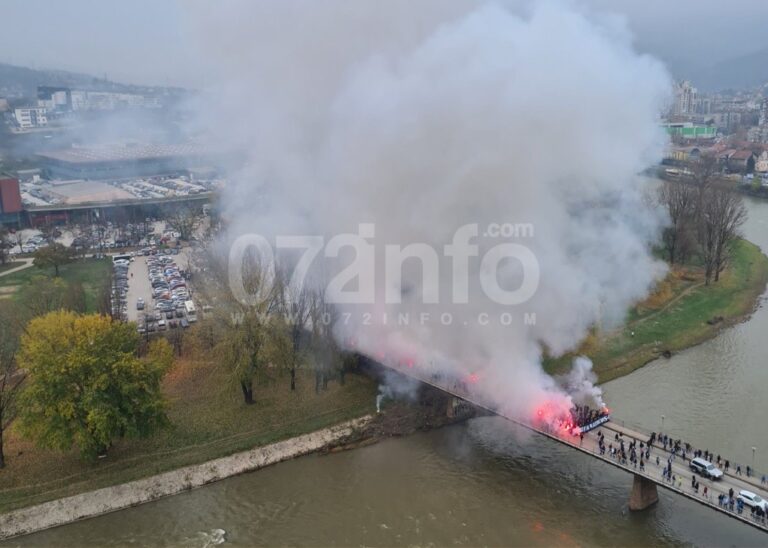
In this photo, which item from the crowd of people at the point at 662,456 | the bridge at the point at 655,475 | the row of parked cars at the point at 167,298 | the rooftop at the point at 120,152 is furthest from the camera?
the rooftop at the point at 120,152

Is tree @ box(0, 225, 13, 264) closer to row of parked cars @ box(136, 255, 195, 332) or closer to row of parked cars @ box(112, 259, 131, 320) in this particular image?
row of parked cars @ box(112, 259, 131, 320)

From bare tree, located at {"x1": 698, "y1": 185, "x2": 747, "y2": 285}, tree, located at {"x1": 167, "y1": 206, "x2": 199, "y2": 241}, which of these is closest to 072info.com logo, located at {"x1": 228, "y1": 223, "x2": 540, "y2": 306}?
bare tree, located at {"x1": 698, "y1": 185, "x2": 747, "y2": 285}

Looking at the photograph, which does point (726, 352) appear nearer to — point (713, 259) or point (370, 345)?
point (713, 259)

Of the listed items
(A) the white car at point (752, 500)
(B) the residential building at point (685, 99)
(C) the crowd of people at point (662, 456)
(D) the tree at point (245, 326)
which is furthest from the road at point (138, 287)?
(B) the residential building at point (685, 99)

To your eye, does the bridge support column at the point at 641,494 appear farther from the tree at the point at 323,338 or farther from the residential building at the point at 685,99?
the residential building at the point at 685,99

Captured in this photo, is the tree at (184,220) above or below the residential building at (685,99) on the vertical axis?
below

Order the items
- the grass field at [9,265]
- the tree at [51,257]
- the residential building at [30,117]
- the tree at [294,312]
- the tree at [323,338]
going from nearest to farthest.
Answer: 1. the tree at [323,338]
2. the tree at [294,312]
3. the tree at [51,257]
4. the grass field at [9,265]
5. the residential building at [30,117]

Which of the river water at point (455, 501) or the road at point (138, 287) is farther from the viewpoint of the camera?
the road at point (138, 287)

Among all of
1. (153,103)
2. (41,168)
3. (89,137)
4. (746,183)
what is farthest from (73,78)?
(746,183)
